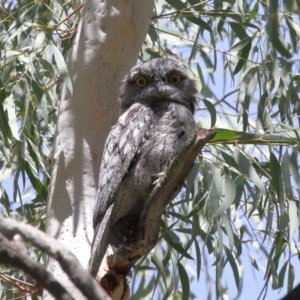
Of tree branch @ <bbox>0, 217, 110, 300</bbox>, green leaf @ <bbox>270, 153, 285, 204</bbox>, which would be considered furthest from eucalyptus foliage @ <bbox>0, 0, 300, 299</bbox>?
tree branch @ <bbox>0, 217, 110, 300</bbox>

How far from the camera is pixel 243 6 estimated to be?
4.99 metres

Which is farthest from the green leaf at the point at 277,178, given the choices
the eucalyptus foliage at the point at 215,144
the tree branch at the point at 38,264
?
the tree branch at the point at 38,264

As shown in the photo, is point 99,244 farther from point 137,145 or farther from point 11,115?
point 11,115

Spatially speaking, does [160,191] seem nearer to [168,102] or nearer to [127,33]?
[168,102]

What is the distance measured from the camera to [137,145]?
3.62 meters

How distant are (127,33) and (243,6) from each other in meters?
1.25

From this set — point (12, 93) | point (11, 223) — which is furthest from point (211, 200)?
point (11, 223)

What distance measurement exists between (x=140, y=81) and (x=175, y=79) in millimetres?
170

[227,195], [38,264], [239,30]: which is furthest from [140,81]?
[38,264]

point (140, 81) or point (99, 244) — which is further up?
point (140, 81)

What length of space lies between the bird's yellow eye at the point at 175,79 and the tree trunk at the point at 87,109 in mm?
194

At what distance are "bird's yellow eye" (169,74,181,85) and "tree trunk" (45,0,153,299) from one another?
0.64 ft

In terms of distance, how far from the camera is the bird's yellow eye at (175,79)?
391cm

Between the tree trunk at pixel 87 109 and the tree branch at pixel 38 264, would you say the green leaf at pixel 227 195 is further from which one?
the tree branch at pixel 38 264
